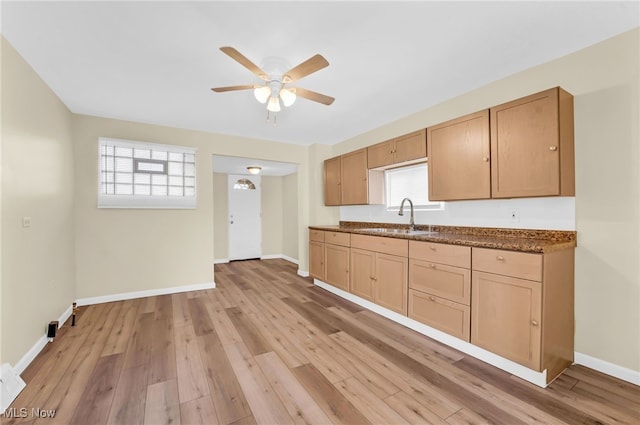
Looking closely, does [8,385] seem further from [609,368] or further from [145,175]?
[609,368]

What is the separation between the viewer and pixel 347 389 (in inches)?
68.9

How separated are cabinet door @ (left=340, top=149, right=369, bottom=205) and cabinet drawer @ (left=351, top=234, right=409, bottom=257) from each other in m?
0.72

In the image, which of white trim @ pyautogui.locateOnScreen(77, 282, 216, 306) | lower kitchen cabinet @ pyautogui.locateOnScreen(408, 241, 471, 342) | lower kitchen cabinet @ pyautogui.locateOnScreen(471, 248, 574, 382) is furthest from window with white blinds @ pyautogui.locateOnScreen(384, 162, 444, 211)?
white trim @ pyautogui.locateOnScreen(77, 282, 216, 306)

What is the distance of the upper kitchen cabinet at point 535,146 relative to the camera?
6.39ft

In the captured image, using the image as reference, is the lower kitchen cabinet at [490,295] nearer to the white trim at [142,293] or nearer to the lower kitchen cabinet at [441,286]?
the lower kitchen cabinet at [441,286]

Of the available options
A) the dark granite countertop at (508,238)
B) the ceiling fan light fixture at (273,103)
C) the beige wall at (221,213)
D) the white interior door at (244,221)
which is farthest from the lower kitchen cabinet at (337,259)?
the beige wall at (221,213)

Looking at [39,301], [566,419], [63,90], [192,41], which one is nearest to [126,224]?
[39,301]

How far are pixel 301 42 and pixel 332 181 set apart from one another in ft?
8.82

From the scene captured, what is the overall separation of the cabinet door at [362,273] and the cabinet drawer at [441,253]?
2.10 ft

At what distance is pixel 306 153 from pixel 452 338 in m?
3.78

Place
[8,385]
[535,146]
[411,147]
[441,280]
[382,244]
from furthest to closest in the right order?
1. [411,147]
2. [382,244]
3. [441,280]
4. [535,146]
5. [8,385]

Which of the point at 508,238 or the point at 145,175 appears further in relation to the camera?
the point at 145,175

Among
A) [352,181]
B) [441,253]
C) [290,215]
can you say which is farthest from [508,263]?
[290,215]

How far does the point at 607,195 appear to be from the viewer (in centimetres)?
191
